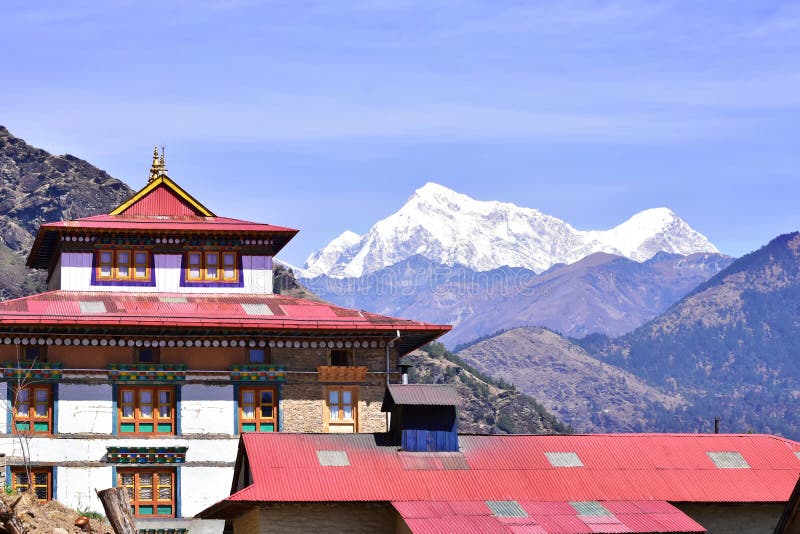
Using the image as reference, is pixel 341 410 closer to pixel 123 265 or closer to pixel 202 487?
pixel 202 487

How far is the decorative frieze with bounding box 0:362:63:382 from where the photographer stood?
6266 cm

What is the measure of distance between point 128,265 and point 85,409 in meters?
10.5

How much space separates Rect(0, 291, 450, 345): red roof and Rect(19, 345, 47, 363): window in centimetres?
143

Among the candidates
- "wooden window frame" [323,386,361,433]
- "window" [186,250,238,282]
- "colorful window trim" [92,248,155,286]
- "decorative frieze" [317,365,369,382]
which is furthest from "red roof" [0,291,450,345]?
"wooden window frame" [323,386,361,433]

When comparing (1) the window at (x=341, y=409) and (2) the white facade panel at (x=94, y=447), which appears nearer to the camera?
(2) the white facade panel at (x=94, y=447)

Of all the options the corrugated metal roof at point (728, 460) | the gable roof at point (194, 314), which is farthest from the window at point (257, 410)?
the corrugated metal roof at point (728, 460)

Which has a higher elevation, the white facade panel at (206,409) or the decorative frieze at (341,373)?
the decorative frieze at (341,373)

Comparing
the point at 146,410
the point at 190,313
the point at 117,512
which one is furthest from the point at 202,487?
the point at 117,512

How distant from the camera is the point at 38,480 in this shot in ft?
203

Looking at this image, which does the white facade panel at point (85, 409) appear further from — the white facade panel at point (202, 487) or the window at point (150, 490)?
the white facade panel at point (202, 487)

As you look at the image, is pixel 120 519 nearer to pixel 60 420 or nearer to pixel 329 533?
pixel 329 533

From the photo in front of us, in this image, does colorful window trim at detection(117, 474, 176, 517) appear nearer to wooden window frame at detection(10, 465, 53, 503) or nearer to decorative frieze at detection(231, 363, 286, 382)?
wooden window frame at detection(10, 465, 53, 503)

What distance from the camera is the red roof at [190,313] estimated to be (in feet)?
209

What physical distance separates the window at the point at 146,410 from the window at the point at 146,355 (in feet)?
4.16
